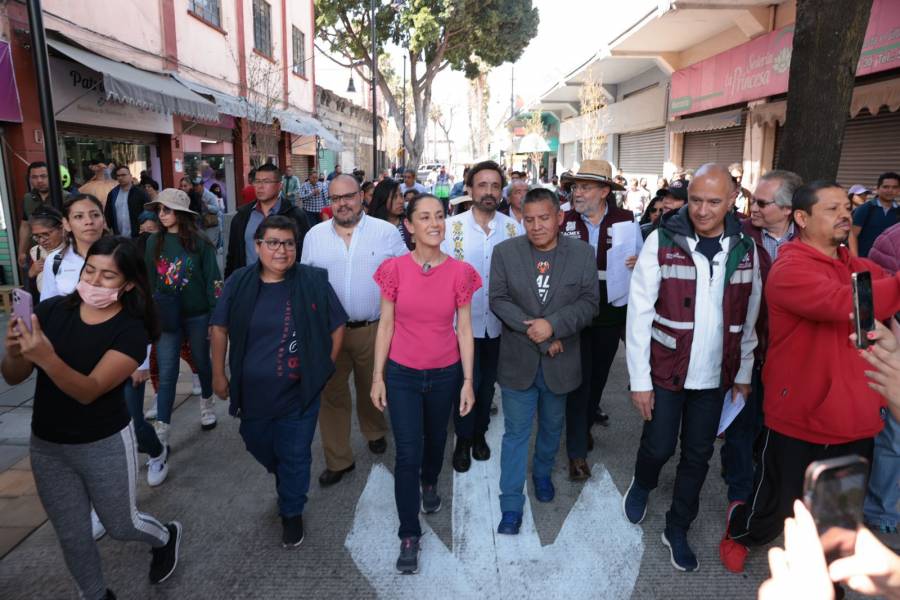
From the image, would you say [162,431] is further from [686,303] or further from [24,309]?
[686,303]

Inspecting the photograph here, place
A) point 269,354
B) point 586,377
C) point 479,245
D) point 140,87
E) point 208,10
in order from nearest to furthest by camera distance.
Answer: point 269,354 < point 586,377 < point 479,245 < point 140,87 < point 208,10

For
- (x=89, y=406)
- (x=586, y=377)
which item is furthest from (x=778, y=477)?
(x=89, y=406)

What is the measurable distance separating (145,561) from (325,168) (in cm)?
2985

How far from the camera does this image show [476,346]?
427 cm

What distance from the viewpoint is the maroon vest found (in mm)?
2969

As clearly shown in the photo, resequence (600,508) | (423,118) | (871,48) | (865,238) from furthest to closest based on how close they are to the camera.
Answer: (423,118)
(871,48)
(865,238)
(600,508)

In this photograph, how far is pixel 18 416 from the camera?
16.2ft

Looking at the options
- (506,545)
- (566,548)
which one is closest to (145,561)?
(506,545)

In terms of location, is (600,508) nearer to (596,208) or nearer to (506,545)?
(506,545)

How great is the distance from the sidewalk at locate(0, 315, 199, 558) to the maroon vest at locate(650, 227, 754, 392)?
3.66 metres

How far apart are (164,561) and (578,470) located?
2.50 meters

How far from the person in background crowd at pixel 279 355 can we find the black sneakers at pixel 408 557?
0.61 m

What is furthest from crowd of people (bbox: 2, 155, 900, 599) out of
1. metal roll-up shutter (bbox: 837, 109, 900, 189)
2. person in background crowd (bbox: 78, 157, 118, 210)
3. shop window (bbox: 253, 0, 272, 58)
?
shop window (bbox: 253, 0, 272, 58)

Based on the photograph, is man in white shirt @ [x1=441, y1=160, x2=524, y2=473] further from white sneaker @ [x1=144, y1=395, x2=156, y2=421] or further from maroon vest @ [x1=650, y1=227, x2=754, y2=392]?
white sneaker @ [x1=144, y1=395, x2=156, y2=421]
